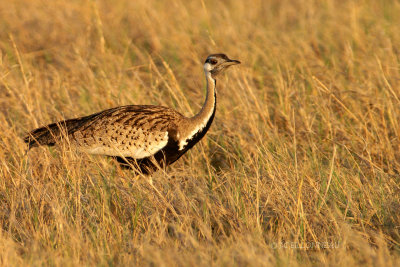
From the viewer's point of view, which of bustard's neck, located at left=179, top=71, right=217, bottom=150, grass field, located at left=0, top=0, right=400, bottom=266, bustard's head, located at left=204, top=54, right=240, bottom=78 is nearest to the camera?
grass field, located at left=0, top=0, right=400, bottom=266

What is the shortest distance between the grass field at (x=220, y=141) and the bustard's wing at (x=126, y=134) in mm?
173

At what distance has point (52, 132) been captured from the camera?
4730 mm

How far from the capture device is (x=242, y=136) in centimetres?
510

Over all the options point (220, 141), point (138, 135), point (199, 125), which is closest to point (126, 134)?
point (138, 135)

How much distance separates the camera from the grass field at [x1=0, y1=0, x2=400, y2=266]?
11.0ft

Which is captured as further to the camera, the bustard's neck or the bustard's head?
the bustard's head

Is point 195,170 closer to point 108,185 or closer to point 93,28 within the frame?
point 108,185

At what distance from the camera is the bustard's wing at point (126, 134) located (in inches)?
185

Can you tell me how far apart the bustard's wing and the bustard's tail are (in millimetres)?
25

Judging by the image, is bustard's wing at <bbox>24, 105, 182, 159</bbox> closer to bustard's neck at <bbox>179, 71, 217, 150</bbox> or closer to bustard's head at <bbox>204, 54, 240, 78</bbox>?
bustard's neck at <bbox>179, 71, 217, 150</bbox>

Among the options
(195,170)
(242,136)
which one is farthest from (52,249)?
(242,136)

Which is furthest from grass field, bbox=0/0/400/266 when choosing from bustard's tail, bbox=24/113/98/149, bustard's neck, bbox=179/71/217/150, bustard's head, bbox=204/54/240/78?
bustard's head, bbox=204/54/240/78

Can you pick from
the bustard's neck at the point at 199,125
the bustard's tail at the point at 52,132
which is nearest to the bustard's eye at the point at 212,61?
the bustard's neck at the point at 199,125

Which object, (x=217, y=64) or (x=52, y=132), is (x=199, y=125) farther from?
(x=52, y=132)
